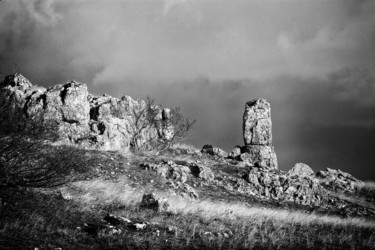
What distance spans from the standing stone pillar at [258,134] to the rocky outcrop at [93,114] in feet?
37.5

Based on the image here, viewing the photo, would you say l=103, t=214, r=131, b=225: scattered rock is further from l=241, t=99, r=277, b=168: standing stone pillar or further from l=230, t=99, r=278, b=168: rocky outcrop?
l=241, t=99, r=277, b=168: standing stone pillar

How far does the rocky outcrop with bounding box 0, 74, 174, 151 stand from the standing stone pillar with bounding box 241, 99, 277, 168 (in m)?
11.4

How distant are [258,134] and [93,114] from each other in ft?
74.6

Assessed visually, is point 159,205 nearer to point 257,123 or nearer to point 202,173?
point 202,173

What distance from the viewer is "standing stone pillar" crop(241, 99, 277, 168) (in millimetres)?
38312

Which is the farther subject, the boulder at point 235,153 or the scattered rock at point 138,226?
the boulder at point 235,153

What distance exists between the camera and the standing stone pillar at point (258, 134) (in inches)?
1508

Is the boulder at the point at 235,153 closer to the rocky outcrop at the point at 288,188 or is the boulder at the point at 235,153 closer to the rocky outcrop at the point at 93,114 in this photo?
the rocky outcrop at the point at 93,114

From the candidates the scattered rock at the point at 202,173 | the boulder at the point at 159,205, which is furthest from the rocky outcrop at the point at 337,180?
the boulder at the point at 159,205

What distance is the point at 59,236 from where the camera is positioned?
7.88 m

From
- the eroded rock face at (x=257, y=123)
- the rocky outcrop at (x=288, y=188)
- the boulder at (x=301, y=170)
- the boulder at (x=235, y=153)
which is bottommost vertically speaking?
the rocky outcrop at (x=288, y=188)

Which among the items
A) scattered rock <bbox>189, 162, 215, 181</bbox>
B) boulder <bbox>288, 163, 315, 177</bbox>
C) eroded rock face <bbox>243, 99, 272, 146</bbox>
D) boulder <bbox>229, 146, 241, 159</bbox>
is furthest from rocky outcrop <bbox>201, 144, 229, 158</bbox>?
scattered rock <bbox>189, 162, 215, 181</bbox>

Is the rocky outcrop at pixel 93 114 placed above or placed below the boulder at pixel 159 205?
above

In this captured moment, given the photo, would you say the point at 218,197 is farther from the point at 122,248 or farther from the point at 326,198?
the point at 122,248
